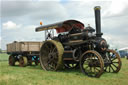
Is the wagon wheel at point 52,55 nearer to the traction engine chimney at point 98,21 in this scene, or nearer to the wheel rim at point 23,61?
the traction engine chimney at point 98,21

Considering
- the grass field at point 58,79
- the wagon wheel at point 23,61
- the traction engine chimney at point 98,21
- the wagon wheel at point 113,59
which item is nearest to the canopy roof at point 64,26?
the traction engine chimney at point 98,21

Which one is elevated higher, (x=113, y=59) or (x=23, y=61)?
(x=113, y=59)

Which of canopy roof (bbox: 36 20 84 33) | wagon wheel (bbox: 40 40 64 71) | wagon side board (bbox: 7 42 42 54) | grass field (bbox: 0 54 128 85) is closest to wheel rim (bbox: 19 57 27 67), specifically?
wagon side board (bbox: 7 42 42 54)

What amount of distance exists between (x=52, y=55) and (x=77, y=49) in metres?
1.61

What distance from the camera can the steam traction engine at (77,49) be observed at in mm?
8162

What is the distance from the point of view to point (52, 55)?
9891mm

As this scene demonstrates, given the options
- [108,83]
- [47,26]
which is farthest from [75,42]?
[108,83]

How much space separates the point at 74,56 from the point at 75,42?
748mm

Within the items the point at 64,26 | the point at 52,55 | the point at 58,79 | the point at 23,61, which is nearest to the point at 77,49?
the point at 52,55

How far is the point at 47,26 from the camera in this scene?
10648mm

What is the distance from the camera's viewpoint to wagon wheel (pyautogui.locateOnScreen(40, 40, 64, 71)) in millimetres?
9352

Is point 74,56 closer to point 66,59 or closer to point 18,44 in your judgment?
point 66,59

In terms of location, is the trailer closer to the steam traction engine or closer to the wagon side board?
the wagon side board

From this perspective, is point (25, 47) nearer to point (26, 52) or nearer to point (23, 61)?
point (26, 52)
